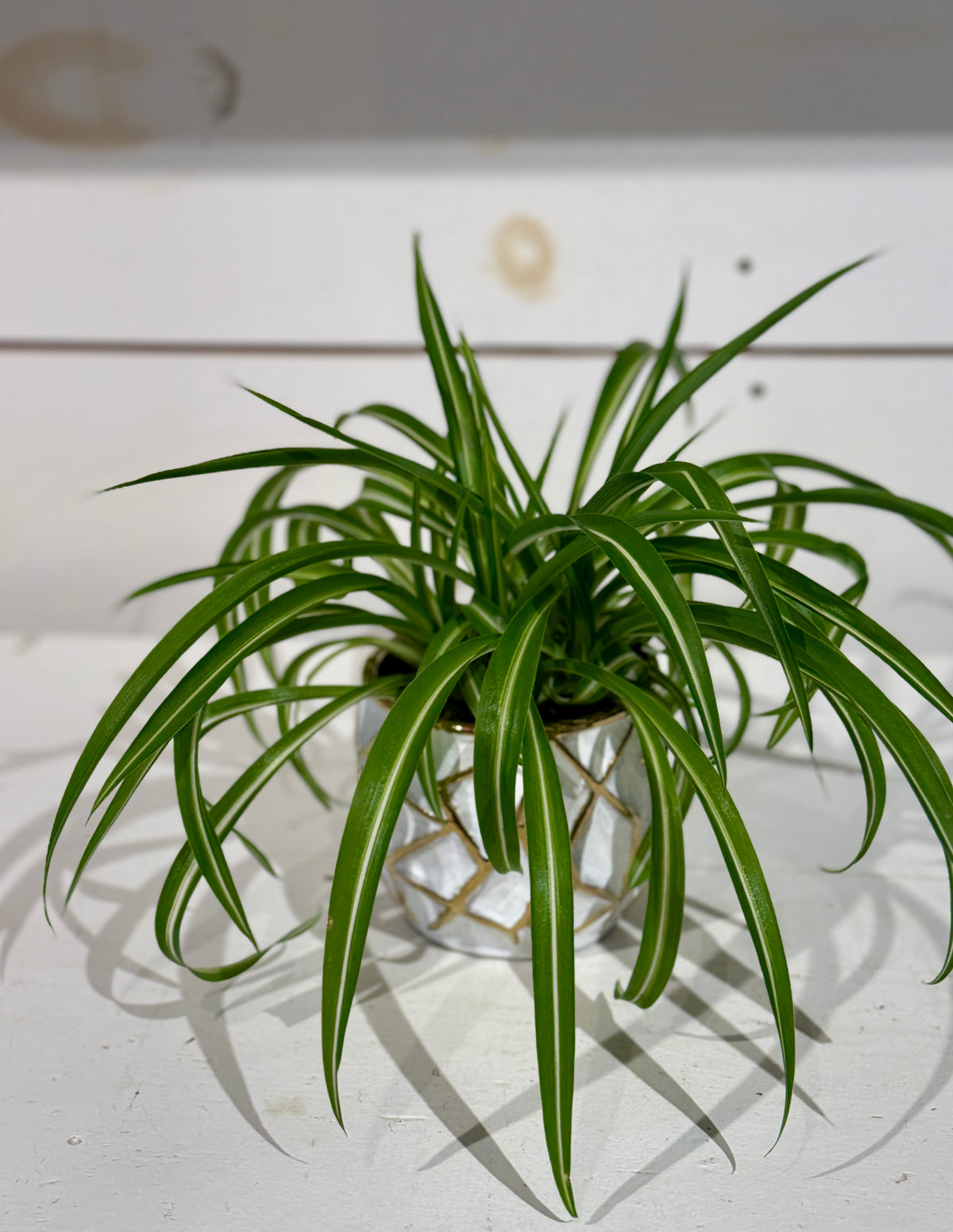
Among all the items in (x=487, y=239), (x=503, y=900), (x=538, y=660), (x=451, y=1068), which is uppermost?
(x=487, y=239)

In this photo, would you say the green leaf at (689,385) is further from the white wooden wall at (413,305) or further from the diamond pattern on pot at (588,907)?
the white wooden wall at (413,305)

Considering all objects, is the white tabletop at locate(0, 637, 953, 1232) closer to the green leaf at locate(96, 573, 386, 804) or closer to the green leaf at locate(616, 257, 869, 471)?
the green leaf at locate(96, 573, 386, 804)

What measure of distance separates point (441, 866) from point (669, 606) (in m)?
0.33

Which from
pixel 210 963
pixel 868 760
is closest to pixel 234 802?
pixel 210 963

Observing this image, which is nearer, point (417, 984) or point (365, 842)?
point (365, 842)

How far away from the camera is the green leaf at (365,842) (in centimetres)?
59

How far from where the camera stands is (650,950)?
0.73 m

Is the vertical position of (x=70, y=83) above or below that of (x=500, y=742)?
above

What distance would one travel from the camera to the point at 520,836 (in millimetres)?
805

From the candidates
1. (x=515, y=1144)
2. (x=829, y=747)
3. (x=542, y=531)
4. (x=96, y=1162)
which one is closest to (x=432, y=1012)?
(x=515, y=1144)

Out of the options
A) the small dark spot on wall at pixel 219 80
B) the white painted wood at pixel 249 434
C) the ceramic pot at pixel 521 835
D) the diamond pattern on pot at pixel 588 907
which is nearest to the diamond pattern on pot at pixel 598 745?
the ceramic pot at pixel 521 835

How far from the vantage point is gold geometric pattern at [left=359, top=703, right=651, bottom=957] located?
0.80 meters

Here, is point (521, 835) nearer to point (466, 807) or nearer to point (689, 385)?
point (466, 807)

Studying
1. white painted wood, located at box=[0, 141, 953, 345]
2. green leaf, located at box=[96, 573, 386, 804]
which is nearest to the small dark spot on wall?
white painted wood, located at box=[0, 141, 953, 345]
